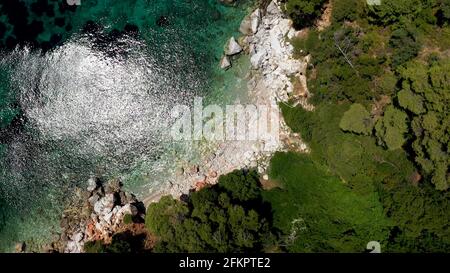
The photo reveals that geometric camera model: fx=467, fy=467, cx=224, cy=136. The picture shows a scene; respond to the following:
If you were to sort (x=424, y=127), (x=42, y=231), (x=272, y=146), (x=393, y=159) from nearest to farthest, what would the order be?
(x=424, y=127)
(x=393, y=159)
(x=272, y=146)
(x=42, y=231)

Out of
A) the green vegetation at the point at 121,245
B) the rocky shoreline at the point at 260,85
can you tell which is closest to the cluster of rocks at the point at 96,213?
the green vegetation at the point at 121,245

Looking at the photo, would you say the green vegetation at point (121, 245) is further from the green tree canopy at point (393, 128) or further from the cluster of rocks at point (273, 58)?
the green tree canopy at point (393, 128)

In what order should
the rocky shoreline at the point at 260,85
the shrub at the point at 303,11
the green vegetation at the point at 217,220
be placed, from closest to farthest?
the green vegetation at the point at 217,220 < the shrub at the point at 303,11 < the rocky shoreline at the point at 260,85

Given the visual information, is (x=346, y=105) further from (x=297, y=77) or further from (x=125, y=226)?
(x=125, y=226)

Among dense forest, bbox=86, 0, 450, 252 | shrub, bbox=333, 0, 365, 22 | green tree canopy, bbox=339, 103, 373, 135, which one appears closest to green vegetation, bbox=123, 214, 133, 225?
dense forest, bbox=86, 0, 450, 252

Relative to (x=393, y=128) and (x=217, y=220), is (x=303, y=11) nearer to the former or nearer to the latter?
(x=393, y=128)
